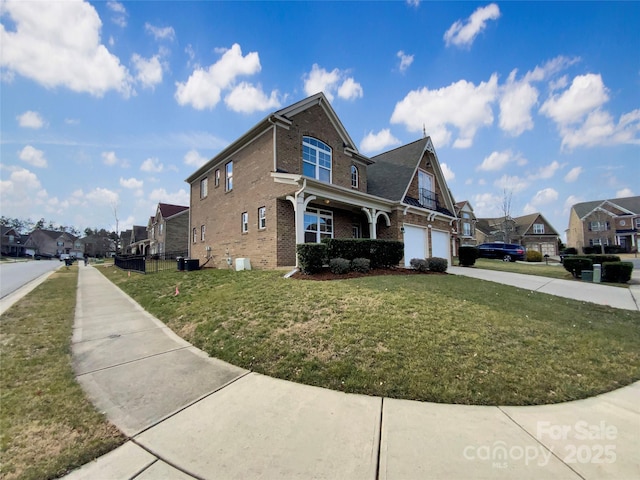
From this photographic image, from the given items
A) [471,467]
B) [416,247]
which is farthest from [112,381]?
[416,247]

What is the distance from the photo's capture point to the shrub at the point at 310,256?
9.41 m

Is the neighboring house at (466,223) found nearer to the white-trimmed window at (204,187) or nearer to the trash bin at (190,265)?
the white-trimmed window at (204,187)

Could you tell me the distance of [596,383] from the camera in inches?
137

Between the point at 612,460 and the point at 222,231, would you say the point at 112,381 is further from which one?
the point at 222,231

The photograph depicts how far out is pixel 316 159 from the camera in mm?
14305

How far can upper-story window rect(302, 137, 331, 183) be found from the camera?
13.8 meters

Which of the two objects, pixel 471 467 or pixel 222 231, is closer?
pixel 471 467

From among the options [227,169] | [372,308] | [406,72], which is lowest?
[372,308]

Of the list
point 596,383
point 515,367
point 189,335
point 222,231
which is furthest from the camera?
point 222,231

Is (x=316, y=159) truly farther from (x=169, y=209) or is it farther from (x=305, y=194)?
(x=169, y=209)

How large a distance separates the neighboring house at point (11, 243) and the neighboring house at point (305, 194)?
3528 inches

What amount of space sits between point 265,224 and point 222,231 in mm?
4869

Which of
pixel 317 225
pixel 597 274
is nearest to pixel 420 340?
pixel 317 225

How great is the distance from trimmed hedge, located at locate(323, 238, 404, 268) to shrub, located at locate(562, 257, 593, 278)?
8676mm
